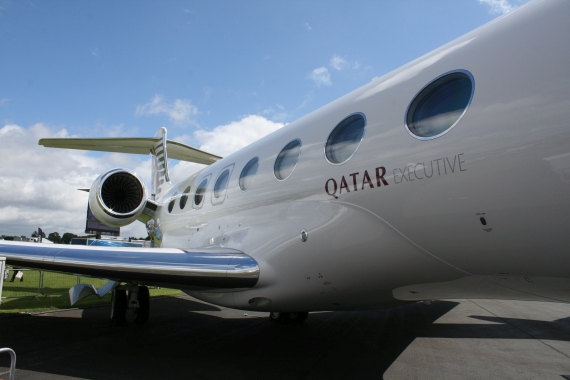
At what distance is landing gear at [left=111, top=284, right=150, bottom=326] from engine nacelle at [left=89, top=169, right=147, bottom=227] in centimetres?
144

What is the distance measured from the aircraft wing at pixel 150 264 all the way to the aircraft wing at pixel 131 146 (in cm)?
667

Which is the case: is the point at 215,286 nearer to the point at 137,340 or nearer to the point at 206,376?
the point at 206,376

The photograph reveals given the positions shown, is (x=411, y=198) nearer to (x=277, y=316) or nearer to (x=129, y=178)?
(x=277, y=316)

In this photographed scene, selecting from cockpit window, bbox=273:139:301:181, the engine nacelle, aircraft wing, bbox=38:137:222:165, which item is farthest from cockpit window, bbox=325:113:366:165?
aircraft wing, bbox=38:137:222:165

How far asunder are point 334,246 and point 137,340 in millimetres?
4572

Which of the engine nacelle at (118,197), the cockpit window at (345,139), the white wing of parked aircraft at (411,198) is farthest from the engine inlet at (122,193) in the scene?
the cockpit window at (345,139)

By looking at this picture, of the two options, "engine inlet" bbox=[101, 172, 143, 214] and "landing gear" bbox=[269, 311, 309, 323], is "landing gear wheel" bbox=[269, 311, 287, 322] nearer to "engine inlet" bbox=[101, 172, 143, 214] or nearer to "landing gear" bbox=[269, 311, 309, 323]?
"landing gear" bbox=[269, 311, 309, 323]

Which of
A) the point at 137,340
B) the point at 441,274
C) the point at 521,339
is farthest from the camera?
the point at 521,339

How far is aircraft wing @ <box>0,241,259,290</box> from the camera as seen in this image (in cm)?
494

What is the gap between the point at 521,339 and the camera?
24.2ft

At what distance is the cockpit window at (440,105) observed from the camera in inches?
123

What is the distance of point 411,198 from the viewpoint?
3.30 metres

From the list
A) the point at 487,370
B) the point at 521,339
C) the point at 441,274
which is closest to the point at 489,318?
the point at 521,339

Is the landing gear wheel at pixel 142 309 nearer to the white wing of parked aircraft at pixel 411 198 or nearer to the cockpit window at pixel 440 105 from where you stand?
the white wing of parked aircraft at pixel 411 198
